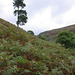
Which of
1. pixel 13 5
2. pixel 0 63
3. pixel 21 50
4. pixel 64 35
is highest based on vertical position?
pixel 13 5

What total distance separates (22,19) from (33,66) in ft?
61.6

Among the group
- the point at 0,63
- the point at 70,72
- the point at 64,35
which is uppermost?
the point at 64,35

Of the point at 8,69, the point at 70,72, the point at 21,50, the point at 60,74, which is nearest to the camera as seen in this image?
the point at 8,69

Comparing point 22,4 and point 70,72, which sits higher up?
point 22,4

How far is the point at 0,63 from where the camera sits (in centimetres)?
449

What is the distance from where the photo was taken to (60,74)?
4.75 metres

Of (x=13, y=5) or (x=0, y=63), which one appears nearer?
(x=0, y=63)

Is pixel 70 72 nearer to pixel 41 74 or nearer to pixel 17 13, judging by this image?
pixel 41 74

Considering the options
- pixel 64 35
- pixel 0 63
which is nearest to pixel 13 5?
pixel 64 35

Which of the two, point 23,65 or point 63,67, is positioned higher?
point 23,65

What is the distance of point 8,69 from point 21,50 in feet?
9.02

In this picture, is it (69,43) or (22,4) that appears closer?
(69,43)

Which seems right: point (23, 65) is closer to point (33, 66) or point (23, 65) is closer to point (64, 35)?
point (33, 66)

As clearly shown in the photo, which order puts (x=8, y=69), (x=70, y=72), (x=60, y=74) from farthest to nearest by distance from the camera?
(x=70, y=72) → (x=60, y=74) → (x=8, y=69)
